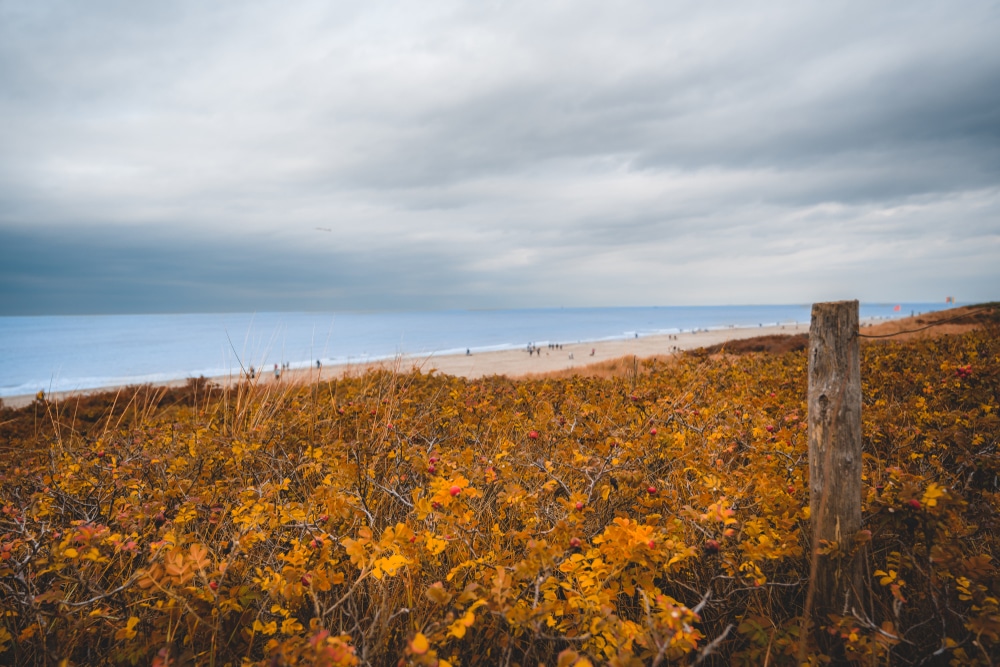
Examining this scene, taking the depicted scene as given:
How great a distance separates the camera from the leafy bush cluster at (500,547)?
1.99 m

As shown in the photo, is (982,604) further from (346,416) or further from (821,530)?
(346,416)

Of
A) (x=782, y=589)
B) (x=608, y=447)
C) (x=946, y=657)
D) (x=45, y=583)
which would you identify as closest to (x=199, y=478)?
(x=45, y=583)

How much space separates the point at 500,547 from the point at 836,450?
6.22 ft

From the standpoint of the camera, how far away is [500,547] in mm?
2721

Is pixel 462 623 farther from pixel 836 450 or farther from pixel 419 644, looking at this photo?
pixel 836 450

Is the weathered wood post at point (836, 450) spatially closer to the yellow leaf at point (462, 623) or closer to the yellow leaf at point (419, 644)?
the yellow leaf at point (462, 623)

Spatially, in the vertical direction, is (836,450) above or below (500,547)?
Result: above

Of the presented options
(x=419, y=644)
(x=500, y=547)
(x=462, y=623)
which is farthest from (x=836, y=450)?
(x=419, y=644)

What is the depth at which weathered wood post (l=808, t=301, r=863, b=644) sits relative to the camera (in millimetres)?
2379

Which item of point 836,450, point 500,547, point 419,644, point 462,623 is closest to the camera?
point 419,644

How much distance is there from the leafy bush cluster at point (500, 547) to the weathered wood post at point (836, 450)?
4.2 inches

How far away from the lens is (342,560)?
2.64m

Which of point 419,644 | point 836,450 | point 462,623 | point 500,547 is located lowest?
point 500,547

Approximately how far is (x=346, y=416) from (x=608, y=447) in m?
3.38
